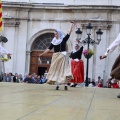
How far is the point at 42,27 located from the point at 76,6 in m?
3.04

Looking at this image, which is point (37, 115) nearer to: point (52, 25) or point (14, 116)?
point (14, 116)

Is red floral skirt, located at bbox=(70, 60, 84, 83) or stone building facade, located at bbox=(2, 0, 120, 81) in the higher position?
stone building facade, located at bbox=(2, 0, 120, 81)

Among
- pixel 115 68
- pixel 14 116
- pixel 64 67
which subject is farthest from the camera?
pixel 64 67

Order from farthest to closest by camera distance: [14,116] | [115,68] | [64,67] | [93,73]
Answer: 1. [93,73]
2. [64,67]
3. [115,68]
4. [14,116]

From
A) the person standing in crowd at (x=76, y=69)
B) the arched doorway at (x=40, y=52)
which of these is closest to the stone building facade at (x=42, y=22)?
the arched doorway at (x=40, y=52)

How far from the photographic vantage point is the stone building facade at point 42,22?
27.6 metres

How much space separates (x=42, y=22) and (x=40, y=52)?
2.31 metres

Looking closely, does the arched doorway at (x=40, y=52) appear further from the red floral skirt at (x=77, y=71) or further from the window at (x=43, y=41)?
the red floral skirt at (x=77, y=71)

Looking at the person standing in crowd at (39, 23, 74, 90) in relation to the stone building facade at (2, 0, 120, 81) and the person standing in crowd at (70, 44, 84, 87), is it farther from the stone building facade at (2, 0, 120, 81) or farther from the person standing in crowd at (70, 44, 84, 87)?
the stone building facade at (2, 0, 120, 81)

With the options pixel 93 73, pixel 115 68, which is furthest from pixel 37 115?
pixel 93 73


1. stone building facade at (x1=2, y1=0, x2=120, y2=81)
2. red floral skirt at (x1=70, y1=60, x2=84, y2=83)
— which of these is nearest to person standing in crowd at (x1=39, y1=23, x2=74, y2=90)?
red floral skirt at (x1=70, y1=60, x2=84, y2=83)

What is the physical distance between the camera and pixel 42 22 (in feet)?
92.8

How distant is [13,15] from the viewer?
28219 mm

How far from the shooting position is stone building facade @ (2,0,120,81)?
27.6 meters
